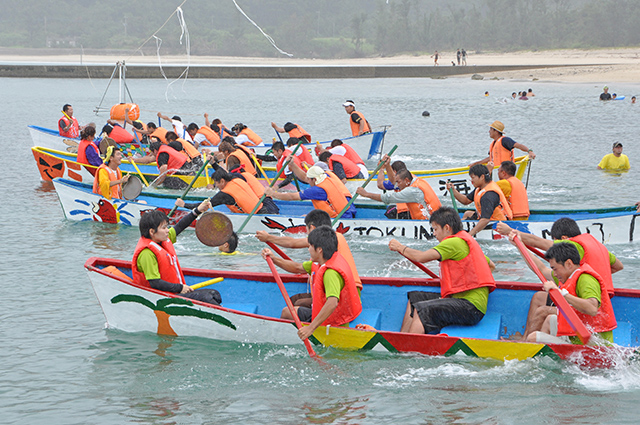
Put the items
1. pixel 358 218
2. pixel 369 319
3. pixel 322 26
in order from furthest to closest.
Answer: pixel 322 26, pixel 358 218, pixel 369 319

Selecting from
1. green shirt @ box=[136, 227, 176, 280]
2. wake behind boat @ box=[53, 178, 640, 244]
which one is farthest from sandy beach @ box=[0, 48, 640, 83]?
green shirt @ box=[136, 227, 176, 280]

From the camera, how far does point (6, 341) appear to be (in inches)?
357

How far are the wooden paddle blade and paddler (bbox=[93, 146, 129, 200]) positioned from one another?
16.8 feet

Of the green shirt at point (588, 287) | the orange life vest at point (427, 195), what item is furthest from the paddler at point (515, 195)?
the green shirt at point (588, 287)

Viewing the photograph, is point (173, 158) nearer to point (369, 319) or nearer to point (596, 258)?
point (369, 319)

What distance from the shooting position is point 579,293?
6.89 m

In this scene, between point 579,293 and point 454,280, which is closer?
point 579,293

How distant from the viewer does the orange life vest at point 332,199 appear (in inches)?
504

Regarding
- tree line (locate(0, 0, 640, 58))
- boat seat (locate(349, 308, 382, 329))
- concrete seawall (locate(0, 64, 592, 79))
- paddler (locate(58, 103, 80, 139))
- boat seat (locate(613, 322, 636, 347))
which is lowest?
boat seat (locate(349, 308, 382, 329))

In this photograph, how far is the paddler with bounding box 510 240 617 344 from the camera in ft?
22.4

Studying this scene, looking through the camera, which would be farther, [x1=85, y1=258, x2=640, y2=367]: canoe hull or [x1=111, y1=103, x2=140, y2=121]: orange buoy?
[x1=111, y1=103, x2=140, y2=121]: orange buoy

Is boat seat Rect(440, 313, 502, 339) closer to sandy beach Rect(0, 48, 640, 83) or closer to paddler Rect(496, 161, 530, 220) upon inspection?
paddler Rect(496, 161, 530, 220)

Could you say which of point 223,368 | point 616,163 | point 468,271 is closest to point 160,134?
point 223,368

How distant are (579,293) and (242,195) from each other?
755 cm
